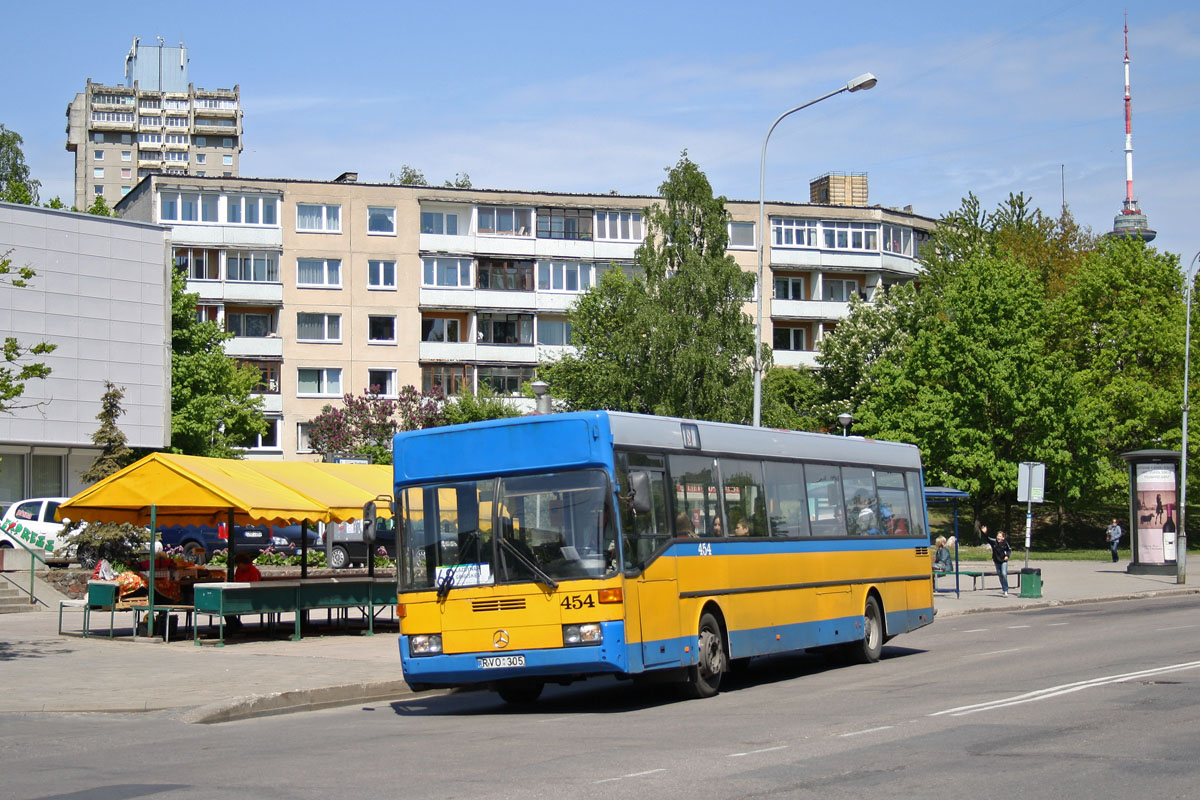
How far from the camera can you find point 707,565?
15.3 metres

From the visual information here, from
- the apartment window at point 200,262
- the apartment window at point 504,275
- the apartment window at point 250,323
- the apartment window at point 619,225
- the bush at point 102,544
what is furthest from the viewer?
the apartment window at point 619,225

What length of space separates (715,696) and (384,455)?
45.5 metres

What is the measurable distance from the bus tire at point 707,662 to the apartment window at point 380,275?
56.8 m

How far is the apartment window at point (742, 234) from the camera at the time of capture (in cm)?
7762

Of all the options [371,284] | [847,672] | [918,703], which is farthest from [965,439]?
[918,703]

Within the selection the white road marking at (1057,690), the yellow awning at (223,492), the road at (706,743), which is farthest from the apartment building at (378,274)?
the road at (706,743)

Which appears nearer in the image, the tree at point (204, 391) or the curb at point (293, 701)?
the curb at point (293, 701)

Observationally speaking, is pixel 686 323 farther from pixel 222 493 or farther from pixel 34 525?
pixel 222 493

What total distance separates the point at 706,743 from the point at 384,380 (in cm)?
6058

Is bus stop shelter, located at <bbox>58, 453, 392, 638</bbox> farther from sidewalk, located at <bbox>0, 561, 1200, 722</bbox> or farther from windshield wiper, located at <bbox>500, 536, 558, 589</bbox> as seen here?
windshield wiper, located at <bbox>500, 536, 558, 589</bbox>

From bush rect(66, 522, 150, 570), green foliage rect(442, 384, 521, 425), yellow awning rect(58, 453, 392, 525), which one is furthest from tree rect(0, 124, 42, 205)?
yellow awning rect(58, 453, 392, 525)

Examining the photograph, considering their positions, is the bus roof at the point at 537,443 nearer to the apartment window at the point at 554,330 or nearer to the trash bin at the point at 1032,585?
the trash bin at the point at 1032,585

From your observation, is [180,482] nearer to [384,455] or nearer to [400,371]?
[384,455]

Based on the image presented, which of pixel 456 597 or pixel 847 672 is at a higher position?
pixel 456 597
